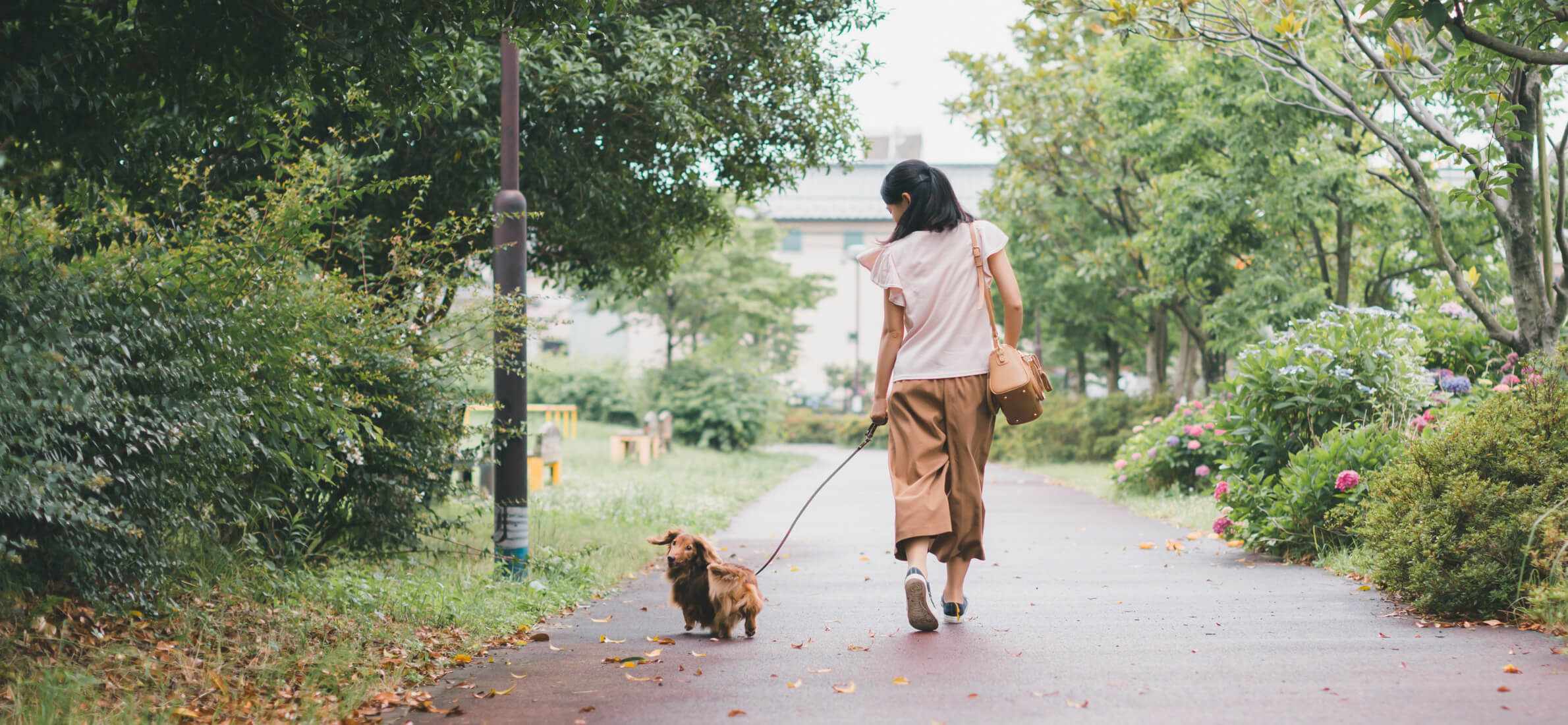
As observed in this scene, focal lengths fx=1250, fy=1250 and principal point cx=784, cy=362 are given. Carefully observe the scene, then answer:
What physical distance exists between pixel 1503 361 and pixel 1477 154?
8.88 ft

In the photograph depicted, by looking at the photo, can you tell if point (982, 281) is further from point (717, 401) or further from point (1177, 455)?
point (717, 401)

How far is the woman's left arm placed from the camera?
16.5ft

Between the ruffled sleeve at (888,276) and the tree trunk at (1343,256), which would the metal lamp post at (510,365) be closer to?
the ruffled sleeve at (888,276)

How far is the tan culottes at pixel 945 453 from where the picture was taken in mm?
5117

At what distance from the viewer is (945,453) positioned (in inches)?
205

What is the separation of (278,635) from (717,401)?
2227cm

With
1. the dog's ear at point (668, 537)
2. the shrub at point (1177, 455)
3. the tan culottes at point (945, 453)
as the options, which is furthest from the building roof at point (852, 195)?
the tan culottes at point (945, 453)

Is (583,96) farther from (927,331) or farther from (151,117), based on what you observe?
(927,331)

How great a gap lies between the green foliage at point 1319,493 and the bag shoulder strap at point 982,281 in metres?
2.76

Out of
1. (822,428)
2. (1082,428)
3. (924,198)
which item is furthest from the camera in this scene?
(822,428)

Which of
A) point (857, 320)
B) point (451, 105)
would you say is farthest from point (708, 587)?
point (857, 320)

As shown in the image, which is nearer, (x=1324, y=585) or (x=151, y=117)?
(x=151, y=117)

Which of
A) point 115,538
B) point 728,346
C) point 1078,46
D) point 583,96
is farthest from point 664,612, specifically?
point 728,346

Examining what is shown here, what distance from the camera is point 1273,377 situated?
Result: 26.7ft
